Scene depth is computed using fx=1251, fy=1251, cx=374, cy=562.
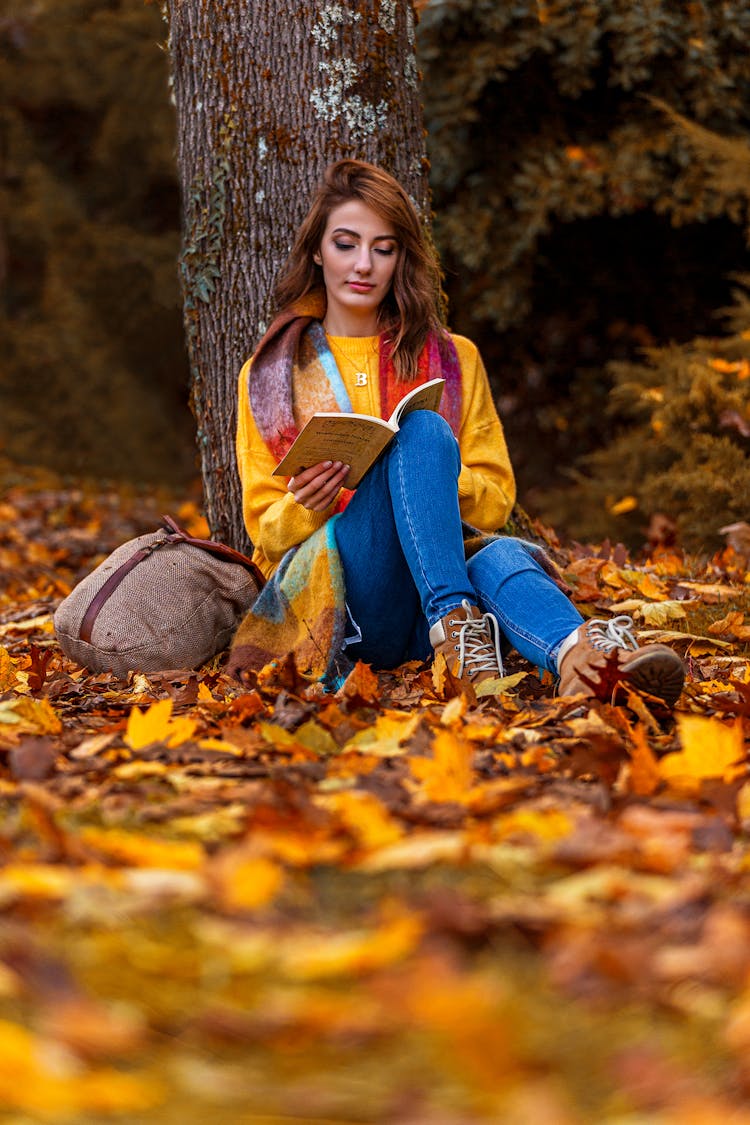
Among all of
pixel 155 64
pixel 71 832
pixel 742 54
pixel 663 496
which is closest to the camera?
pixel 71 832

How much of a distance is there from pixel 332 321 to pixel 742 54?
3699 mm

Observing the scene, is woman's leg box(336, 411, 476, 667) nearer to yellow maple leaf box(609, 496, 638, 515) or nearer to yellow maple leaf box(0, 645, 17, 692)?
yellow maple leaf box(0, 645, 17, 692)

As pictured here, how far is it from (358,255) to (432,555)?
0.90 metres

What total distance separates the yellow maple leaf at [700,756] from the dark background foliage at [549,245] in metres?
2.90

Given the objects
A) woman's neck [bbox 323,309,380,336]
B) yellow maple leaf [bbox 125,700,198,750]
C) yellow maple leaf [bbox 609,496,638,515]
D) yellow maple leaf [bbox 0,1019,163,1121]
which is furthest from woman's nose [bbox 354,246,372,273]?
yellow maple leaf [bbox 0,1019,163,1121]

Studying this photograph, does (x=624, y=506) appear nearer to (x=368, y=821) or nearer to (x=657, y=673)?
(x=657, y=673)

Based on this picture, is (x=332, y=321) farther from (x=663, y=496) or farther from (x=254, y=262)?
(x=663, y=496)

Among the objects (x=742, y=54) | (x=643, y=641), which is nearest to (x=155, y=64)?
(x=742, y=54)

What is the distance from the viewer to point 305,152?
11.6 ft

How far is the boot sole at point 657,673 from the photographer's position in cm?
233

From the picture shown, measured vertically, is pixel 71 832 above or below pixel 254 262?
below

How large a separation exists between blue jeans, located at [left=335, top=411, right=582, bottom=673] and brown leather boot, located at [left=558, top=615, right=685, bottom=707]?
0.31ft

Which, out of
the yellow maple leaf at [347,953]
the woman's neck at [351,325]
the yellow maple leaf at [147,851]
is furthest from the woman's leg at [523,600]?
the yellow maple leaf at [347,953]

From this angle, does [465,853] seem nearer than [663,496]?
Yes
